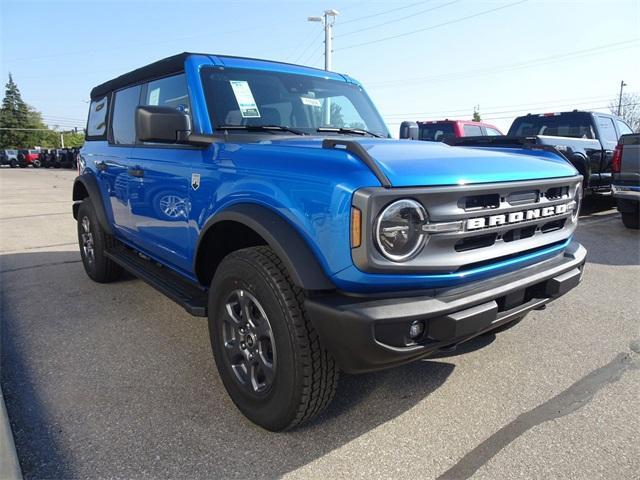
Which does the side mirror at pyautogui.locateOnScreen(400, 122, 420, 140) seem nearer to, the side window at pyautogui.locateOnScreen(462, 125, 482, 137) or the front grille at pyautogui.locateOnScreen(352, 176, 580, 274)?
the front grille at pyautogui.locateOnScreen(352, 176, 580, 274)

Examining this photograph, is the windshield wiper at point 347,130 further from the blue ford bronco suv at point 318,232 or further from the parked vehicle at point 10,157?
the parked vehicle at point 10,157

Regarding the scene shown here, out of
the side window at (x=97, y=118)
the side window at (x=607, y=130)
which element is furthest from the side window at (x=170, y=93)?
the side window at (x=607, y=130)

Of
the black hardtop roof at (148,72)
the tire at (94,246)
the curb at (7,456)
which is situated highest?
the black hardtop roof at (148,72)

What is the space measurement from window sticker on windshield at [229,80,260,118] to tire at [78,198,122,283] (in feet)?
7.77

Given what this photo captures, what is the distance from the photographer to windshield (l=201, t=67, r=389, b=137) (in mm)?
2914

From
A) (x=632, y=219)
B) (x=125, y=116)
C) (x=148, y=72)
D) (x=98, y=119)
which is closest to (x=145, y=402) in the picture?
(x=148, y=72)

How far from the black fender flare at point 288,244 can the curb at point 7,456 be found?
143 cm

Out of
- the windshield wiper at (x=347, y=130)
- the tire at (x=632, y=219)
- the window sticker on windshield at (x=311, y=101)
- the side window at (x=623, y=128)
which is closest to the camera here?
the windshield wiper at (x=347, y=130)

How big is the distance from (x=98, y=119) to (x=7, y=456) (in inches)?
149

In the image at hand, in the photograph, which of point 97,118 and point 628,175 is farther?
point 628,175

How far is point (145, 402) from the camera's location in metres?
2.63

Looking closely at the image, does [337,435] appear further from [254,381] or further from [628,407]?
[628,407]

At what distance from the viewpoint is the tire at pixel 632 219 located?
7.84 meters

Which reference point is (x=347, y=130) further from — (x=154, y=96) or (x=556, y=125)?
(x=556, y=125)
